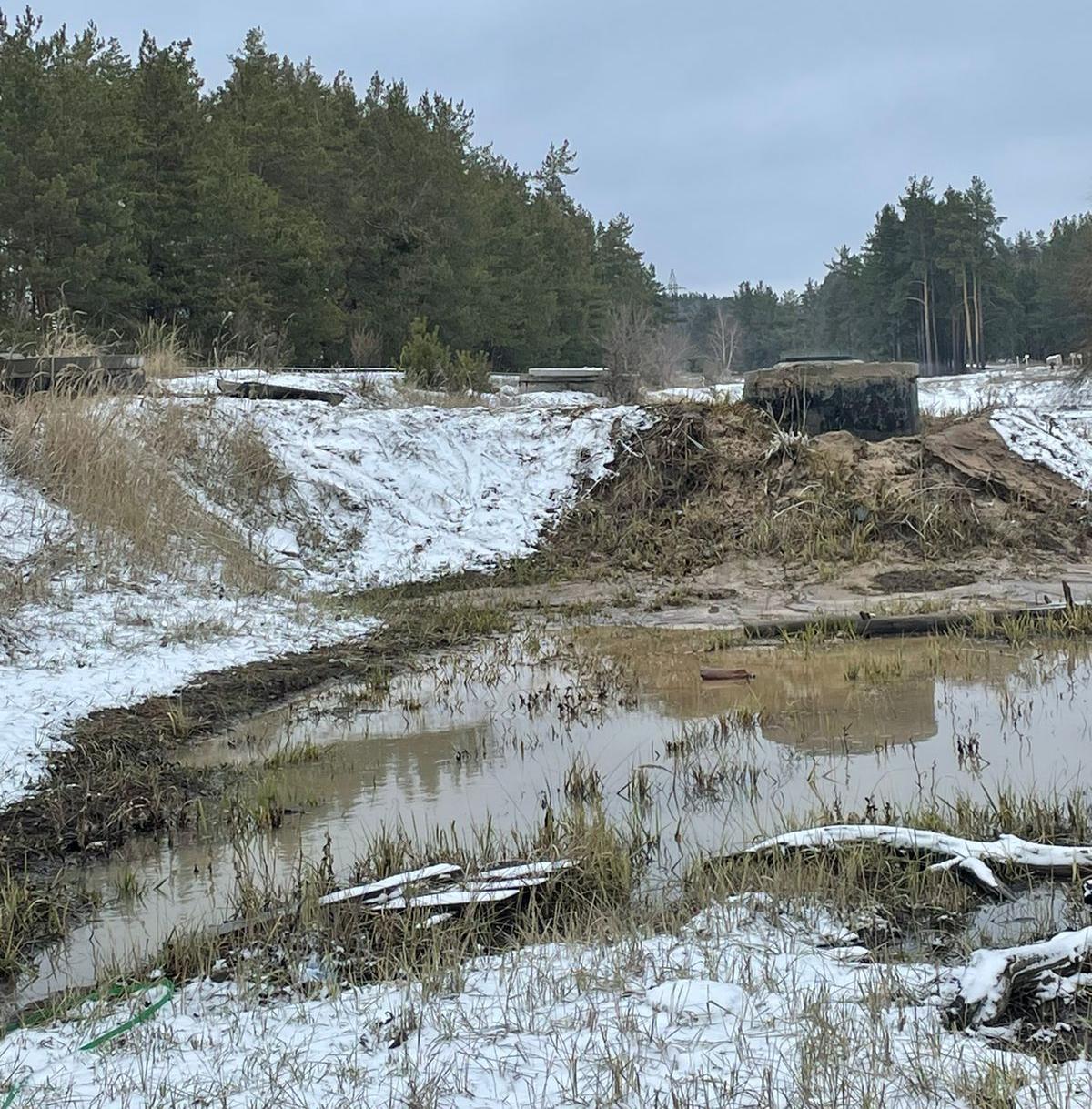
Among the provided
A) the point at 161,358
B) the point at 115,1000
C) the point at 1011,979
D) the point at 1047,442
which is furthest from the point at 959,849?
the point at 161,358

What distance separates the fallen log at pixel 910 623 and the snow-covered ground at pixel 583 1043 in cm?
657

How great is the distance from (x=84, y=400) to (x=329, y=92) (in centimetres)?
3596

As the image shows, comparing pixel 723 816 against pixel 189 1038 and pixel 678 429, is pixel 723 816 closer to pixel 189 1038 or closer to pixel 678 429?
pixel 189 1038

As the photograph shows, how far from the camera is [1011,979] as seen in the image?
3609mm

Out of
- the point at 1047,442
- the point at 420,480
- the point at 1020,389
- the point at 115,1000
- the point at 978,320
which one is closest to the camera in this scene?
the point at 115,1000

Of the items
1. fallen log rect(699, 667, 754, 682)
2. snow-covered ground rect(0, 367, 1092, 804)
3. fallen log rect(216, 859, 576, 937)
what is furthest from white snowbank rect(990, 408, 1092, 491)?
fallen log rect(216, 859, 576, 937)

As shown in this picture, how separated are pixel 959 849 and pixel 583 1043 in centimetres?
204

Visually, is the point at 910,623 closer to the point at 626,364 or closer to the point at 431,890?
the point at 431,890

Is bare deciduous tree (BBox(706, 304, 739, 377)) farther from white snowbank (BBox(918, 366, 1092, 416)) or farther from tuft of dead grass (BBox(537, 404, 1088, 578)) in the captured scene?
tuft of dead grass (BBox(537, 404, 1088, 578))

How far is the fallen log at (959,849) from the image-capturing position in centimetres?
457

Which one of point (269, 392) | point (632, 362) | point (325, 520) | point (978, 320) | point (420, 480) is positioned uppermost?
point (978, 320)

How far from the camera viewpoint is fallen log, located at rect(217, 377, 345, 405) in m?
17.1

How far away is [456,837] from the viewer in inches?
210

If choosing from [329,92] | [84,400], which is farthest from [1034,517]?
[329,92]
